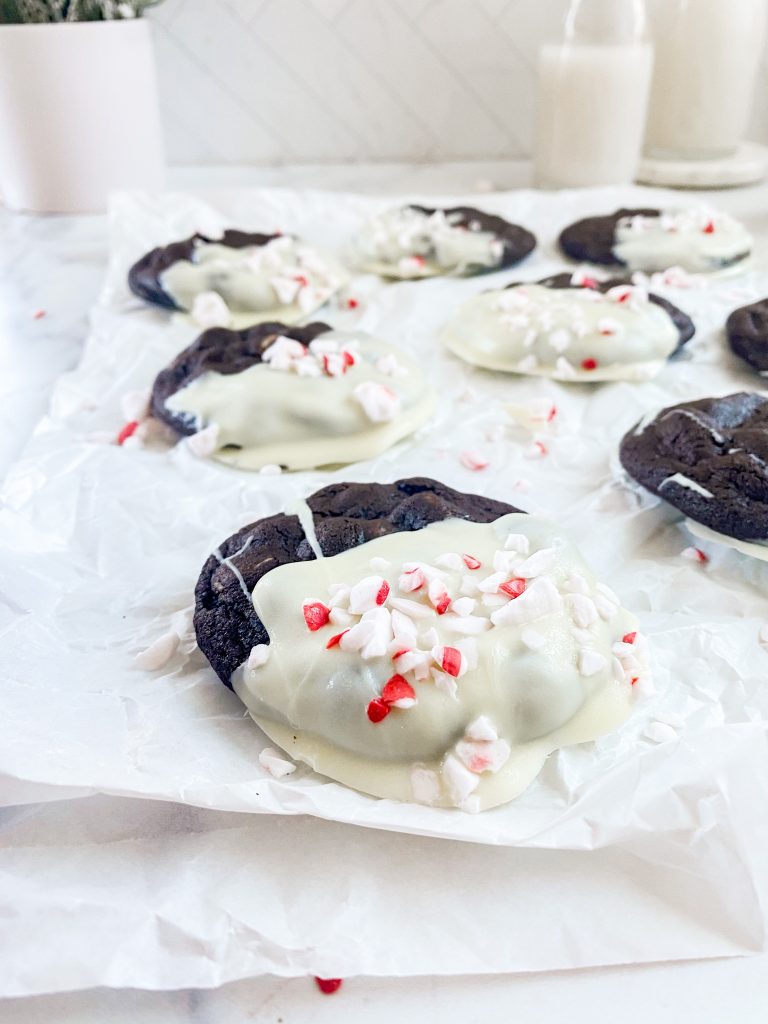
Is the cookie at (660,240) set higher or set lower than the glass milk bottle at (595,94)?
lower

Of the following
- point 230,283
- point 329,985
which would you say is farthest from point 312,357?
point 329,985

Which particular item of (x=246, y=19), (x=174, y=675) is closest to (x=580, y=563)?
(x=174, y=675)

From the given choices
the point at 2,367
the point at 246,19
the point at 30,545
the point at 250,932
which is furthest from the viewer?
the point at 246,19

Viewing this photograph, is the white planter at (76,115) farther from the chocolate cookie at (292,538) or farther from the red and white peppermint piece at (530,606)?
the red and white peppermint piece at (530,606)

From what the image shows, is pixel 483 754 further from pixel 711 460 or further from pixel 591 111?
pixel 591 111

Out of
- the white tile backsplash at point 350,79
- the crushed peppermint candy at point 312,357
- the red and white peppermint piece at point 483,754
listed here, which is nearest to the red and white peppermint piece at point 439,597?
the red and white peppermint piece at point 483,754

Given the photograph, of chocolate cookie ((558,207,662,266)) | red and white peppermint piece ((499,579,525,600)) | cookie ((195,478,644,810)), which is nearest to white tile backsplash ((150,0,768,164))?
chocolate cookie ((558,207,662,266))

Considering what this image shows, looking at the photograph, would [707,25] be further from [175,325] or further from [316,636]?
[316,636]

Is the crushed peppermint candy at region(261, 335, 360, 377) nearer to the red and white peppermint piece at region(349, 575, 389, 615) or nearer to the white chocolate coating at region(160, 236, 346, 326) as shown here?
the white chocolate coating at region(160, 236, 346, 326)
